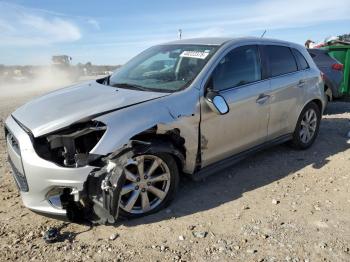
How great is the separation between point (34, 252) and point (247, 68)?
125 inches

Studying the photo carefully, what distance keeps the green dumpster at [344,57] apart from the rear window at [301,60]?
164 inches

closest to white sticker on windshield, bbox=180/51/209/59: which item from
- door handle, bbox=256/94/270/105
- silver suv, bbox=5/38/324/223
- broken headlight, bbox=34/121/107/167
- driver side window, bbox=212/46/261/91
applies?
silver suv, bbox=5/38/324/223

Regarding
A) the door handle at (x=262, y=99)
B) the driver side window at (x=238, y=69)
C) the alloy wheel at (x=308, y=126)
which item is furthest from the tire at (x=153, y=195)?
the alloy wheel at (x=308, y=126)

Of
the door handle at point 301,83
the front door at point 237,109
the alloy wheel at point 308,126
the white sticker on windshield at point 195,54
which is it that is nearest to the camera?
the front door at point 237,109

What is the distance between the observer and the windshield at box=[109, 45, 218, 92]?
14.0 feet

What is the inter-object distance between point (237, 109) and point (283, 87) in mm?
1118

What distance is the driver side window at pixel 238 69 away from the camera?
438cm

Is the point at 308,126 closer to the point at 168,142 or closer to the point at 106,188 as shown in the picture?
the point at 168,142

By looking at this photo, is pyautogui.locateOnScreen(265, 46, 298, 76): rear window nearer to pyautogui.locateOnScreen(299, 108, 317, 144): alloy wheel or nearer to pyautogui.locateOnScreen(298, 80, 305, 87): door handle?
pyautogui.locateOnScreen(298, 80, 305, 87): door handle

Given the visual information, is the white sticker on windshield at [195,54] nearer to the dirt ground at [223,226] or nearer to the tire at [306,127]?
the dirt ground at [223,226]

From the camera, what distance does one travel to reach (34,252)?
3.30m

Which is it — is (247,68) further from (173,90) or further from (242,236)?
(242,236)

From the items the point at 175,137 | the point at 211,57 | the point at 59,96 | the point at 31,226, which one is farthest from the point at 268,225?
the point at 59,96

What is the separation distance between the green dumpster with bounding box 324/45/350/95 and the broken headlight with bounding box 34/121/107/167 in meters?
7.75
